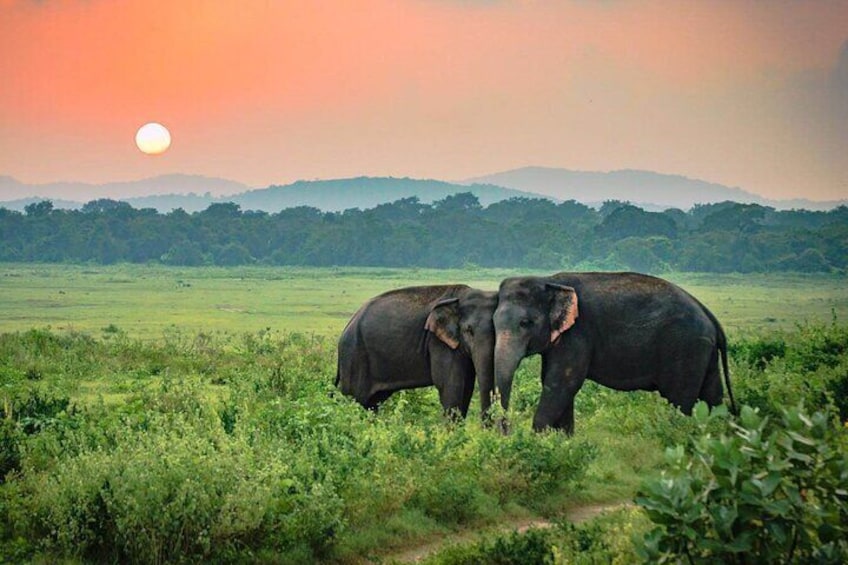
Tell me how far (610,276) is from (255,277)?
58694 mm

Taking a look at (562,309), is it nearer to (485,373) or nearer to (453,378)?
(485,373)

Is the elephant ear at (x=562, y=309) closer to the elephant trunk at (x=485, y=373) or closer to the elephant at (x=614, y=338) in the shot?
the elephant at (x=614, y=338)

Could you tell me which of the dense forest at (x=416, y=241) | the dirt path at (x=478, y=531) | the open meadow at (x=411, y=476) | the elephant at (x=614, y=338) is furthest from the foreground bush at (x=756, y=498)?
the dense forest at (x=416, y=241)

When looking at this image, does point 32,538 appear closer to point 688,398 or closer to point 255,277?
point 688,398

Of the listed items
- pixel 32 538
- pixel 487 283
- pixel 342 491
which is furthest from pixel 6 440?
pixel 487 283

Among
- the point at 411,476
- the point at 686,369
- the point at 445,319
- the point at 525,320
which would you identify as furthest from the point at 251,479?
the point at 686,369

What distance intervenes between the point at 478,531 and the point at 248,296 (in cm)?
4439

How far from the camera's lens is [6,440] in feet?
34.7

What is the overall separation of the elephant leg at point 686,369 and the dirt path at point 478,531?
309 centimetres

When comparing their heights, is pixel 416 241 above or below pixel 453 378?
above

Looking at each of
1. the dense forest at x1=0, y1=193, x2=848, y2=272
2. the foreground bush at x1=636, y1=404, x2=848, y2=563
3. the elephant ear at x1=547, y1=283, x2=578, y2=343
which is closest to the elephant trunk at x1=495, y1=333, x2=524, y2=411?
the elephant ear at x1=547, y1=283, x2=578, y2=343

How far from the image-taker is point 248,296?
52969mm

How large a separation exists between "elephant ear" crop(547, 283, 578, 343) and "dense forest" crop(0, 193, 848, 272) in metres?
66.5

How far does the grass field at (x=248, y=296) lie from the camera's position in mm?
38469
